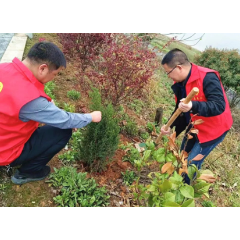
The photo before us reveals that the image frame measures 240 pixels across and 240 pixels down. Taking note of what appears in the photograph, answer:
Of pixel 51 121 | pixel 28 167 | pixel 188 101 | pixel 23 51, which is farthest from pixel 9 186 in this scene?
pixel 23 51

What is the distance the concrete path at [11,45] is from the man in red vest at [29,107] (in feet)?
10.3

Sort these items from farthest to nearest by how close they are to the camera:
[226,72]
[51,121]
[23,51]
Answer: [226,72], [23,51], [51,121]

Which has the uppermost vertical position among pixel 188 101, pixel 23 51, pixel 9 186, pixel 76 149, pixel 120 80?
pixel 188 101

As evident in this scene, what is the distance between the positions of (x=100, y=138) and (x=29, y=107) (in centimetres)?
89

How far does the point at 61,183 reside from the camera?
96.3 inches

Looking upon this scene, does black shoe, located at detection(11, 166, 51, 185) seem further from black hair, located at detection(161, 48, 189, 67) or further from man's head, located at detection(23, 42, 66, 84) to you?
black hair, located at detection(161, 48, 189, 67)

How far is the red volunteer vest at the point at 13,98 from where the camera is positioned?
179 centimetres

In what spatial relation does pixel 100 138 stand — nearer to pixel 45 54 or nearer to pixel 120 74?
pixel 45 54

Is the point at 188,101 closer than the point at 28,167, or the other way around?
the point at 188,101

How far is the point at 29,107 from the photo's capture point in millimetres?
1846

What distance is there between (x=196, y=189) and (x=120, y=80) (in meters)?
2.27

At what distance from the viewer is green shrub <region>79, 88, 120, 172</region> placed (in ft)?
8.03

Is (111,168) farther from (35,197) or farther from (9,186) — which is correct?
(9,186)

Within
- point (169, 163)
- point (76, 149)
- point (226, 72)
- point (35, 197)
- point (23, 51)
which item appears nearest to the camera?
point (169, 163)
